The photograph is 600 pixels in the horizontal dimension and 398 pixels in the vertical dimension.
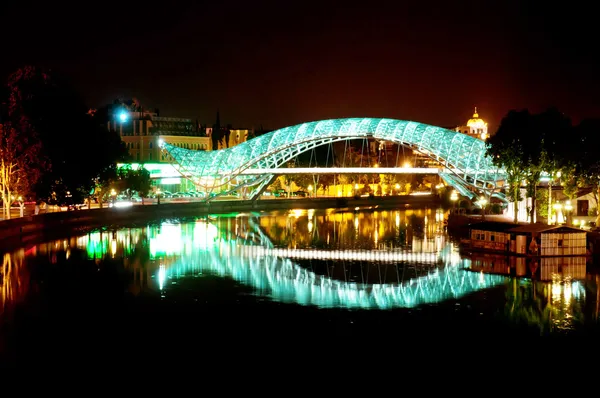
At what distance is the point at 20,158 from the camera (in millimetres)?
49375

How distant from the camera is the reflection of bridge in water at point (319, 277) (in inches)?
1143

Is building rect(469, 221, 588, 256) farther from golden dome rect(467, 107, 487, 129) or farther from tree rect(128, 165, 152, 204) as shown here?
golden dome rect(467, 107, 487, 129)

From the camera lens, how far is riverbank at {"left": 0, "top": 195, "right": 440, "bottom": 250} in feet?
154

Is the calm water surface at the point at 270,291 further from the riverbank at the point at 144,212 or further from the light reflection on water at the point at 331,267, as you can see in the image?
the riverbank at the point at 144,212

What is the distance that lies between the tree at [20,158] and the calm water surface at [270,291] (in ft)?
14.8

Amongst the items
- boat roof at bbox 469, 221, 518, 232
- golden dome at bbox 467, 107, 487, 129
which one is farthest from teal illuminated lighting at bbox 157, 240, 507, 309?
golden dome at bbox 467, 107, 487, 129

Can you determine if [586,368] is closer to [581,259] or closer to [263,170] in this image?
[581,259]

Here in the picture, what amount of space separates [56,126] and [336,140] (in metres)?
30.6

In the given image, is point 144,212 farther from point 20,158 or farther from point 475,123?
point 475,123

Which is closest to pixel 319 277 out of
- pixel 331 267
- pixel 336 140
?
pixel 331 267

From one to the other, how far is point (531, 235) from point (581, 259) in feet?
8.17

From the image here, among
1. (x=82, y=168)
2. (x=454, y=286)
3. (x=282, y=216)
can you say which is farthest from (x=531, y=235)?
(x=282, y=216)

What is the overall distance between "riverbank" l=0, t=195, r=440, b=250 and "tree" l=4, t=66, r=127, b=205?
6.09 ft

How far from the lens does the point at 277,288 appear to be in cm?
3109
